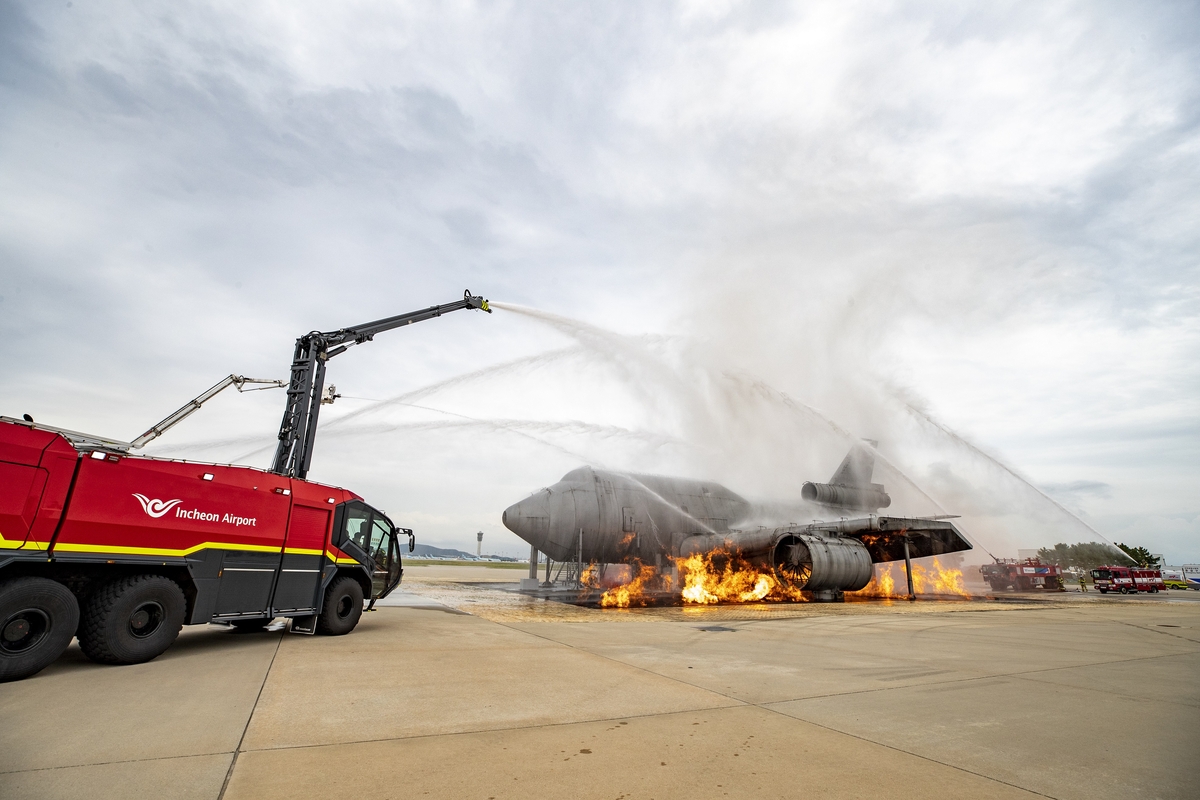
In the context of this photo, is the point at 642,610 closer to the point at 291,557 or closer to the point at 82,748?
the point at 291,557

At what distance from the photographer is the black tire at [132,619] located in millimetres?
8805

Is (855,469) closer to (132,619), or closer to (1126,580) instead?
(1126,580)

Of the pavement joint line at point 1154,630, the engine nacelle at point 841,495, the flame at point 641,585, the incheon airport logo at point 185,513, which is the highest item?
the engine nacelle at point 841,495

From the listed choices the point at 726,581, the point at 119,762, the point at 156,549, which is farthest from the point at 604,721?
the point at 726,581

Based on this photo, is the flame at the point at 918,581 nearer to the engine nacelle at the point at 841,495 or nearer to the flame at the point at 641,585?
the engine nacelle at the point at 841,495

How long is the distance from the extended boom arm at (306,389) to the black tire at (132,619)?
20.8 feet

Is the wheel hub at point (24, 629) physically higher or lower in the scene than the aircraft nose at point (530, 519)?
lower

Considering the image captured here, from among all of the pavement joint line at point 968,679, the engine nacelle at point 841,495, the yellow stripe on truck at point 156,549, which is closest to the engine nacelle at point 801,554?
the engine nacelle at point 841,495

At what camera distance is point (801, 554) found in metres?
24.3

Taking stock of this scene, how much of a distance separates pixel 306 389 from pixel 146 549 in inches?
302

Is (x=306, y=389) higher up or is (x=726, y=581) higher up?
(x=306, y=389)

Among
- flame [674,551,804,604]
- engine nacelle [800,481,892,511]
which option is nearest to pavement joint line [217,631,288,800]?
flame [674,551,804,604]

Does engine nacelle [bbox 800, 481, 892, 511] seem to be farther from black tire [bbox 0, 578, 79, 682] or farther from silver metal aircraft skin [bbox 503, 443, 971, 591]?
black tire [bbox 0, 578, 79, 682]

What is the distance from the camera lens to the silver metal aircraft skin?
2380cm
